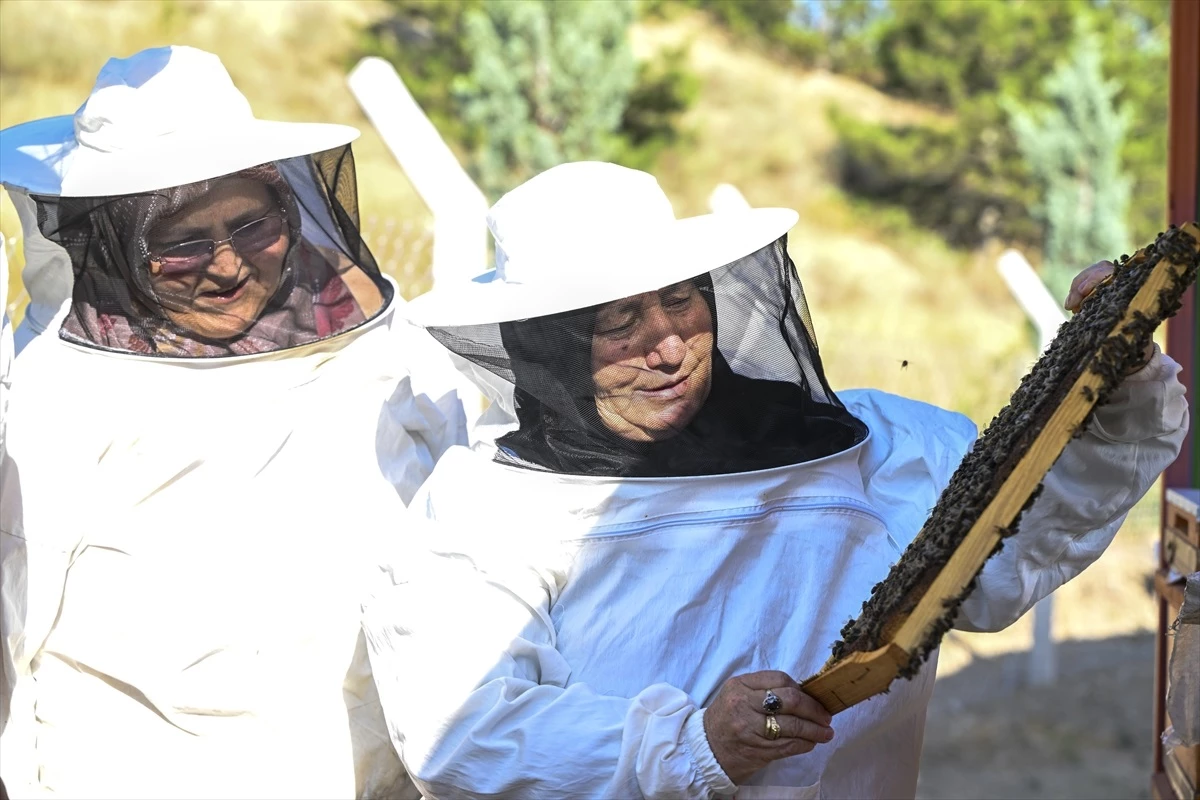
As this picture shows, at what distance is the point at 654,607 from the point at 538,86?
53.5 ft

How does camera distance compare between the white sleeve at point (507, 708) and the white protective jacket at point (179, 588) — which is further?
the white protective jacket at point (179, 588)

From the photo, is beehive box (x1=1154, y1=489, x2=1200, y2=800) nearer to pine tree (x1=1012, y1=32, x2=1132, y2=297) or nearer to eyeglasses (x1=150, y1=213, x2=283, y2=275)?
eyeglasses (x1=150, y1=213, x2=283, y2=275)

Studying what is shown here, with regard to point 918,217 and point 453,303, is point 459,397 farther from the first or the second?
point 918,217

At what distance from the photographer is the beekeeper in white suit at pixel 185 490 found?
2426mm

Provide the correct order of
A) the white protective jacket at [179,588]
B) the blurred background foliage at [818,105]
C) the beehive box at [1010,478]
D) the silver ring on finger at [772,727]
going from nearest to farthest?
the beehive box at [1010,478], the silver ring on finger at [772,727], the white protective jacket at [179,588], the blurred background foliage at [818,105]

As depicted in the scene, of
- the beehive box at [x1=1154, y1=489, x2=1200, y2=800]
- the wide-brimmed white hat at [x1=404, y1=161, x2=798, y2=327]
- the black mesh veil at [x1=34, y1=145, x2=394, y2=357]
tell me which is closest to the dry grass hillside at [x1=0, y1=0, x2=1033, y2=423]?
the beehive box at [x1=1154, y1=489, x2=1200, y2=800]

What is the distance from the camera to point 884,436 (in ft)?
7.73

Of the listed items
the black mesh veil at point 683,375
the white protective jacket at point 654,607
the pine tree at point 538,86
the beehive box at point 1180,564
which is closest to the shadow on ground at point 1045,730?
the beehive box at point 1180,564

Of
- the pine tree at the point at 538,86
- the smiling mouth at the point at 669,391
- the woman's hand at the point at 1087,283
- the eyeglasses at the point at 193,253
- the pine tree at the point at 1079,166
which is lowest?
the pine tree at the point at 1079,166

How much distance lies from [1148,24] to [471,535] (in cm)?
2359

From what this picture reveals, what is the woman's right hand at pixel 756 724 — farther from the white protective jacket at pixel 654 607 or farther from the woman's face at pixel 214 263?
the woman's face at pixel 214 263

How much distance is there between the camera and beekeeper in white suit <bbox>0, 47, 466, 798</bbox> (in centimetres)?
243

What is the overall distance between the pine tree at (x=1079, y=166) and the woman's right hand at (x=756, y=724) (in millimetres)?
15364

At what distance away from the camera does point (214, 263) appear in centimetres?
252
